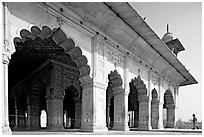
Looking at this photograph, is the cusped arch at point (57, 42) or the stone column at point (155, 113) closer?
the cusped arch at point (57, 42)

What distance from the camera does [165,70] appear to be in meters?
15.2

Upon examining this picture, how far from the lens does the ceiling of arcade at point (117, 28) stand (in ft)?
25.3

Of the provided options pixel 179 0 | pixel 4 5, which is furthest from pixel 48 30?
pixel 179 0

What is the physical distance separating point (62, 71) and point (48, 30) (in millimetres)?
5498

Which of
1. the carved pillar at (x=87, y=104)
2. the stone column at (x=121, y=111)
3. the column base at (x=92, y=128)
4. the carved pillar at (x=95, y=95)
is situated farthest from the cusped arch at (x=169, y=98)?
the carved pillar at (x=87, y=104)

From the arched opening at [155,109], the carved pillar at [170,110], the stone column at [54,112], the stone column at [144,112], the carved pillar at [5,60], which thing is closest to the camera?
the carved pillar at [5,60]

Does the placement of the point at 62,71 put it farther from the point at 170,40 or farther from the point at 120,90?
the point at 170,40

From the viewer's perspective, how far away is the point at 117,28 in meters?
9.34

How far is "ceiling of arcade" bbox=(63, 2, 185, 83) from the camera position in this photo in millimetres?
7711

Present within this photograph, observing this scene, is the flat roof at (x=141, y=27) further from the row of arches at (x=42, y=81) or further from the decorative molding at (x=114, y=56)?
the row of arches at (x=42, y=81)

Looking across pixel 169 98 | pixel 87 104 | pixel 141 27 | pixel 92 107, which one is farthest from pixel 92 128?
pixel 169 98

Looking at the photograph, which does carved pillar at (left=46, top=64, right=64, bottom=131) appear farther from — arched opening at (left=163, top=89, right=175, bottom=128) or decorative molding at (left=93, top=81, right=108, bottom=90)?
arched opening at (left=163, top=89, right=175, bottom=128)

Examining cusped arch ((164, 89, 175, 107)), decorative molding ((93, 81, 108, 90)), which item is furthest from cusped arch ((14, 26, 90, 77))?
cusped arch ((164, 89, 175, 107))

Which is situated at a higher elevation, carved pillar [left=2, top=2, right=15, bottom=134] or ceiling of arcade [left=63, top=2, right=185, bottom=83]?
ceiling of arcade [left=63, top=2, right=185, bottom=83]
